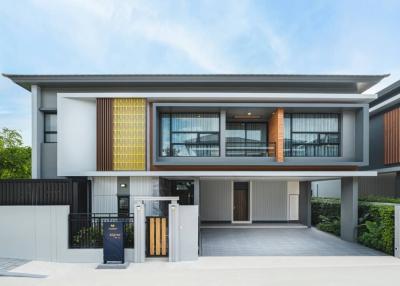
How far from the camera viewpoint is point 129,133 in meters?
13.2

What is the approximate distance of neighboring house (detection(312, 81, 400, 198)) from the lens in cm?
1481

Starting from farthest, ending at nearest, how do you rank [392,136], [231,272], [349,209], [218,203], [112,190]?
[218,203]
[392,136]
[349,209]
[112,190]
[231,272]

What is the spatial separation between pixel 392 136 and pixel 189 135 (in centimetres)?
1017

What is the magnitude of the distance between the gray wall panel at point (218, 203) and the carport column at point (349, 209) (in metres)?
6.76

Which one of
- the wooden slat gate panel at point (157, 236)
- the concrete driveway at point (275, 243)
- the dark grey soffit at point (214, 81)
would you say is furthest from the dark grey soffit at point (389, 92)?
the wooden slat gate panel at point (157, 236)

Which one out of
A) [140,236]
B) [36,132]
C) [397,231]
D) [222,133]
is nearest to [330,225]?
[397,231]

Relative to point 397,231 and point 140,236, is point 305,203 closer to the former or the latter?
point 397,231

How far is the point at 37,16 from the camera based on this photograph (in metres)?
27.3

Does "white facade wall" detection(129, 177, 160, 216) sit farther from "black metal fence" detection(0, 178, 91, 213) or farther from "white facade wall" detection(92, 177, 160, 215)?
"black metal fence" detection(0, 178, 91, 213)

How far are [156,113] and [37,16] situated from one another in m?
21.7

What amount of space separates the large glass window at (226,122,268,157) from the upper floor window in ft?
27.2

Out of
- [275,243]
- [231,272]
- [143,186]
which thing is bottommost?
[275,243]

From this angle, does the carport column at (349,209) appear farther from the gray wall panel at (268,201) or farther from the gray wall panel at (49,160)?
the gray wall panel at (49,160)

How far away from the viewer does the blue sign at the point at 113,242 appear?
10070mm
